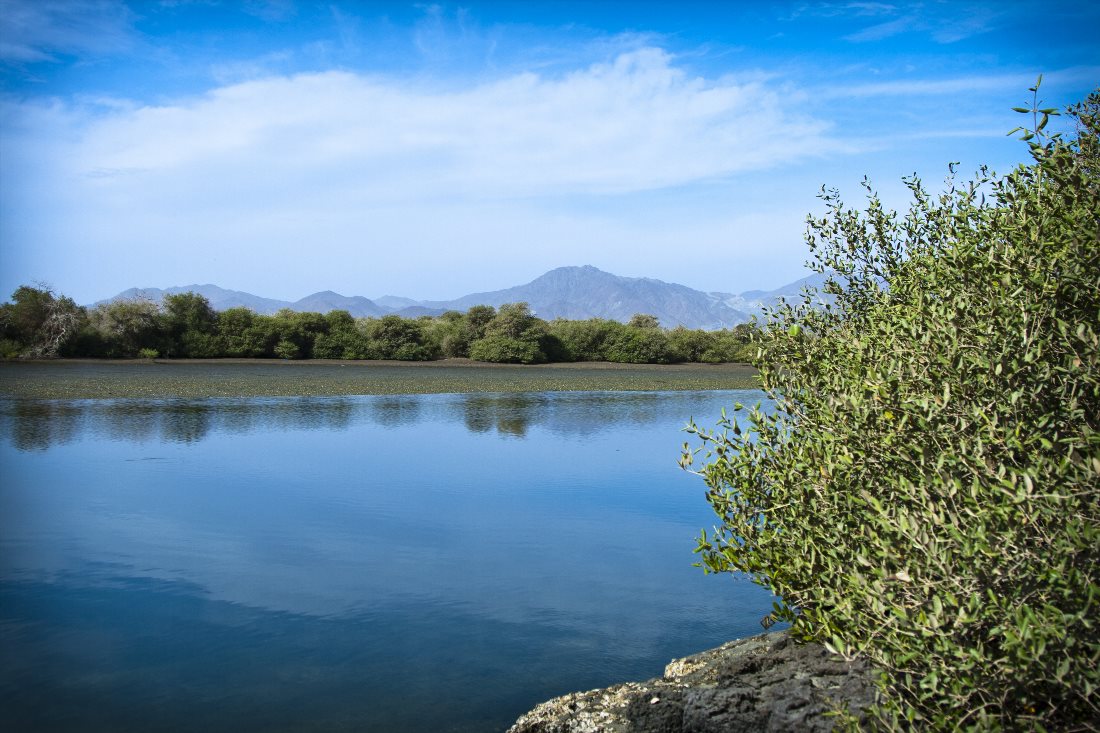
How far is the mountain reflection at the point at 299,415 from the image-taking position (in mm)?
30219

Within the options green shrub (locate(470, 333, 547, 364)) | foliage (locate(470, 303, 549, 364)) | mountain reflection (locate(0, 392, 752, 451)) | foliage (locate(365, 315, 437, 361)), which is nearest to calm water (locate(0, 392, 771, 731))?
mountain reflection (locate(0, 392, 752, 451))

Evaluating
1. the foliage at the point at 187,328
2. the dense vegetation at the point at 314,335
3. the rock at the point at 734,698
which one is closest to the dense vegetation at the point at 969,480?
the rock at the point at 734,698

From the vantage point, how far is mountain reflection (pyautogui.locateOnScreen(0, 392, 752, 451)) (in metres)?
30.2

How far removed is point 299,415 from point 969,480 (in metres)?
35.3

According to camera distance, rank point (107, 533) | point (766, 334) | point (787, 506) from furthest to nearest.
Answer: point (107, 533) < point (766, 334) < point (787, 506)

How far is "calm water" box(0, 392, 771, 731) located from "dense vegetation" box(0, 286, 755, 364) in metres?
48.8

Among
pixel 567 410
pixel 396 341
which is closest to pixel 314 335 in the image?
pixel 396 341

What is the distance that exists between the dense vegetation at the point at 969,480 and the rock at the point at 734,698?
1.45ft

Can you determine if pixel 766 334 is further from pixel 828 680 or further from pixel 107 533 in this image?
pixel 107 533

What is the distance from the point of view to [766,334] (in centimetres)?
915

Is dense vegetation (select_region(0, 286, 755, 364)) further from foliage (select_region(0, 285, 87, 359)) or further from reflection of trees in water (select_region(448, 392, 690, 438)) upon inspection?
reflection of trees in water (select_region(448, 392, 690, 438))

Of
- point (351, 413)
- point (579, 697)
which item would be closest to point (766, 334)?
point (579, 697)

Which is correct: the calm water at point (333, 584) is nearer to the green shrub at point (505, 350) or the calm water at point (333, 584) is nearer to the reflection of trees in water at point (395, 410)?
the reflection of trees in water at point (395, 410)

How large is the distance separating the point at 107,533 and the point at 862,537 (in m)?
14.8
